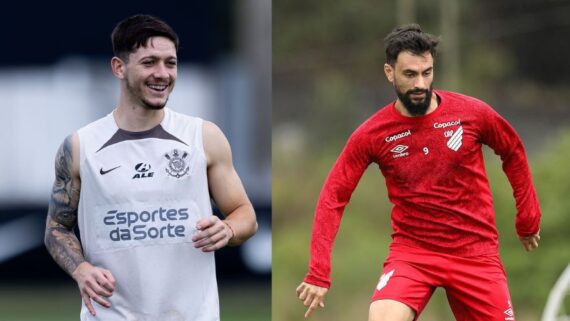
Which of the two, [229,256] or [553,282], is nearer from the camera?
[553,282]

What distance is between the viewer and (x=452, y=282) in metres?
6.59

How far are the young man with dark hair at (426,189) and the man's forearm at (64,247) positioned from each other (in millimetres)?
1346

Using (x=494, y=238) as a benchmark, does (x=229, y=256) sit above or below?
below

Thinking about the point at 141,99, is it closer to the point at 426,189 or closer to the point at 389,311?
the point at 426,189

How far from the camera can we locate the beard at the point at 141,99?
18.0 ft

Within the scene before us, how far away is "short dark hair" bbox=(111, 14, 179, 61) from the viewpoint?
5.50 m

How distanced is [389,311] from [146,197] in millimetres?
1629

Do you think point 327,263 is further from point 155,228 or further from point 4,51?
point 4,51

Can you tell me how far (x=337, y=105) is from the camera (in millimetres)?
12633

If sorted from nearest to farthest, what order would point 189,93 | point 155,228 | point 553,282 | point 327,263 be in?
1. point 155,228
2. point 327,263
3. point 553,282
4. point 189,93

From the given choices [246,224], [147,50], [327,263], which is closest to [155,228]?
[246,224]

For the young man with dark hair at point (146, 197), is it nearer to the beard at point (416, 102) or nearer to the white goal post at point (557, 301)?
the beard at point (416, 102)

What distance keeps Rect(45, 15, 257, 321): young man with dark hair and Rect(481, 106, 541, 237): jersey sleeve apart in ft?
5.20

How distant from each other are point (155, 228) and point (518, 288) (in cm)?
626
